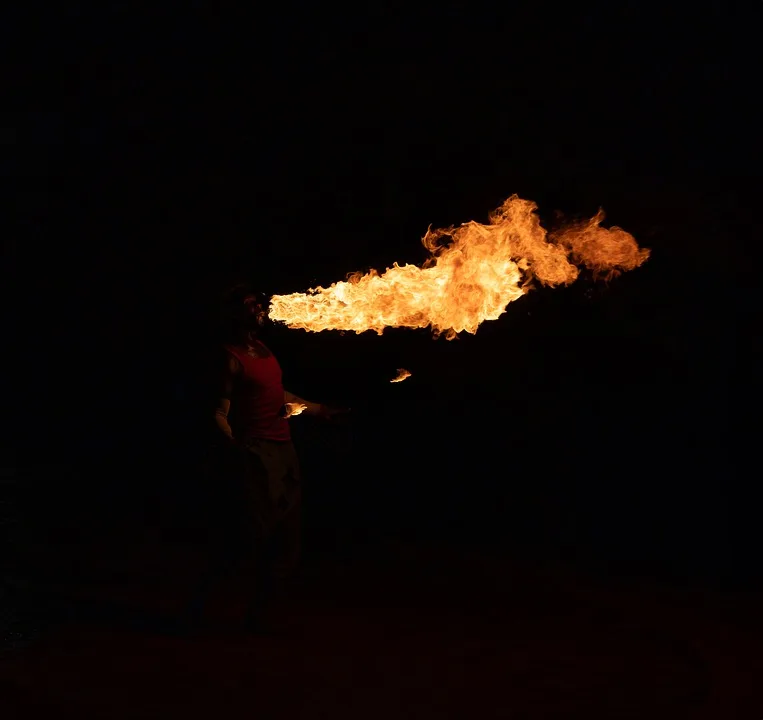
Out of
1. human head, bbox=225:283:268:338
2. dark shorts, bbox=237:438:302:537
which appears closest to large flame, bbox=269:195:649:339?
human head, bbox=225:283:268:338

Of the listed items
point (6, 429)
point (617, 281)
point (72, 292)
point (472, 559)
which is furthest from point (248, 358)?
point (6, 429)

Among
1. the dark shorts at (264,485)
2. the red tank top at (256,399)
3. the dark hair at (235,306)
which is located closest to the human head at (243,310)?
the dark hair at (235,306)

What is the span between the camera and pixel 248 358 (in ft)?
20.9

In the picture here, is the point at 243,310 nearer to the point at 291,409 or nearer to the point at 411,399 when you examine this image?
the point at 291,409

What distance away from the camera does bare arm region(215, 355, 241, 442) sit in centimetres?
620

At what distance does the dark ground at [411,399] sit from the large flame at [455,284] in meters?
0.99

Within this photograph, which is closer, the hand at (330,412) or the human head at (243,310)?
the human head at (243,310)

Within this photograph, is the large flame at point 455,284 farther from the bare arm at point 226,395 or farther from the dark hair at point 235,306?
the bare arm at point 226,395

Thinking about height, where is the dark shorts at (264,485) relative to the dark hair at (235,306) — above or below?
below

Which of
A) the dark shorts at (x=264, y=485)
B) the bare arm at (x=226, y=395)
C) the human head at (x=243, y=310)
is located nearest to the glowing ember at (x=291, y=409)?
the dark shorts at (x=264, y=485)

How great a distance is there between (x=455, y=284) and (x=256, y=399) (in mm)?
1778

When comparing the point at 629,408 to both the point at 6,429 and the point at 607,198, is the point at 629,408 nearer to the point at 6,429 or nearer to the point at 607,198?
the point at 607,198

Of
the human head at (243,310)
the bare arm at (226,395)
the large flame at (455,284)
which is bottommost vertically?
the bare arm at (226,395)

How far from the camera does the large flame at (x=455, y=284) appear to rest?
7.02 m
